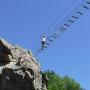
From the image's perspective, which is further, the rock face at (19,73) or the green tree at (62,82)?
the green tree at (62,82)

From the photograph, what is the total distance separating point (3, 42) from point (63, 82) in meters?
42.8

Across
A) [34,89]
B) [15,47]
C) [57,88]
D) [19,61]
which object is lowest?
[34,89]

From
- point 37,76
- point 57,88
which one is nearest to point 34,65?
point 37,76

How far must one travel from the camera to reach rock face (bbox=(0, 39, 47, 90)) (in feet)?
110

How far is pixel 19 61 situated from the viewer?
3466 cm

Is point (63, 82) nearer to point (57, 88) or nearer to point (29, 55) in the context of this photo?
point (57, 88)

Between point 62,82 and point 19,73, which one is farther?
point 62,82

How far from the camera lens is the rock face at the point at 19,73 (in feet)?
110

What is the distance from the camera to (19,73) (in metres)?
33.3

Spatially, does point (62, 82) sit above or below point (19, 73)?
above

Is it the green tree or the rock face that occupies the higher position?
the green tree

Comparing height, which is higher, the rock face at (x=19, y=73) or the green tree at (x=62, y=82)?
the green tree at (x=62, y=82)

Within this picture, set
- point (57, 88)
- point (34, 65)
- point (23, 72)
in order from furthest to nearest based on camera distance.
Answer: point (57, 88)
point (34, 65)
point (23, 72)

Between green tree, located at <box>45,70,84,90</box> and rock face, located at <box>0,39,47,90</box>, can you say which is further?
green tree, located at <box>45,70,84,90</box>
